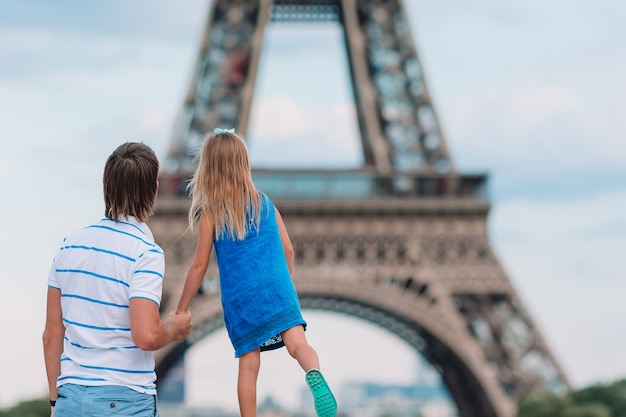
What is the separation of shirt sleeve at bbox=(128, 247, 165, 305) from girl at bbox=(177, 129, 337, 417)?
2.96 feet

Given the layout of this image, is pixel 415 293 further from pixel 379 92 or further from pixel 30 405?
pixel 30 405

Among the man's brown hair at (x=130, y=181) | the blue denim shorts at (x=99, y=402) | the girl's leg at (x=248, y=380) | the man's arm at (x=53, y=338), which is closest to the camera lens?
the blue denim shorts at (x=99, y=402)

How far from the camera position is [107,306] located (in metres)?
5.51

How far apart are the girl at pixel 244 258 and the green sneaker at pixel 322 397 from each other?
0.14 metres

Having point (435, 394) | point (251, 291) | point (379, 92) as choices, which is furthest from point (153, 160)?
point (435, 394)

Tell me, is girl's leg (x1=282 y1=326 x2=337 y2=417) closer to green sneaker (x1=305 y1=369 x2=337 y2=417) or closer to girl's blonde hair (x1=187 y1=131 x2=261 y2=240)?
green sneaker (x1=305 y1=369 x2=337 y2=417)

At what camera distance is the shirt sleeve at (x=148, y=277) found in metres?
5.44

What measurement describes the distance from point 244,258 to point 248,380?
27.1 inches

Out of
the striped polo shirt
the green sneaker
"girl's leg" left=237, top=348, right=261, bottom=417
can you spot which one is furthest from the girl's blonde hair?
the striped polo shirt

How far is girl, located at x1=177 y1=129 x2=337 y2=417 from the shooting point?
6539 mm

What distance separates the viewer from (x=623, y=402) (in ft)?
115

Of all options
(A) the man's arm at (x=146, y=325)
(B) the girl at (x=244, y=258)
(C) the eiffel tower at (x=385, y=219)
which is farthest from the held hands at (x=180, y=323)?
(C) the eiffel tower at (x=385, y=219)

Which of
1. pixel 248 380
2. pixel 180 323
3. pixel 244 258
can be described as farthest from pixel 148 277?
pixel 248 380

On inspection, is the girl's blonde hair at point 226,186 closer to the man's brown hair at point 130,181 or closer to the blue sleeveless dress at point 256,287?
the blue sleeveless dress at point 256,287
